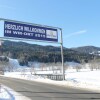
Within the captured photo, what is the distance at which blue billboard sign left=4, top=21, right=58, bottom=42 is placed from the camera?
94.8 ft

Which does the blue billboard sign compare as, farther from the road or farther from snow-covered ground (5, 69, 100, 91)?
the road

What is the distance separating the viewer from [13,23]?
96.3ft

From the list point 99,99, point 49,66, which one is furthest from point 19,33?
point 49,66

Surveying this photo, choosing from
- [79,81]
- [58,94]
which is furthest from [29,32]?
[58,94]

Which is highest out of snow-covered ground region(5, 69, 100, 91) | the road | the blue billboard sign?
the blue billboard sign

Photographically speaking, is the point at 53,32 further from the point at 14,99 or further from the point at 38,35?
the point at 14,99

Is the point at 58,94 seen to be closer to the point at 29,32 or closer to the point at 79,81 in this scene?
the point at 29,32

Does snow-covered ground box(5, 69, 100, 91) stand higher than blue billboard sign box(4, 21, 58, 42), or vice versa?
blue billboard sign box(4, 21, 58, 42)

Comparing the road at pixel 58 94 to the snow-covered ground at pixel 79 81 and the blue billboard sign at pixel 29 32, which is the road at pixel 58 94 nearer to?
the snow-covered ground at pixel 79 81

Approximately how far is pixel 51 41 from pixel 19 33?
5.13m

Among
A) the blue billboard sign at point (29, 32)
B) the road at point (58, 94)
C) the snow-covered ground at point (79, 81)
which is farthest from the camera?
the blue billboard sign at point (29, 32)

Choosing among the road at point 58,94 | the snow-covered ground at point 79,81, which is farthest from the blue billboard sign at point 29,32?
the road at point 58,94

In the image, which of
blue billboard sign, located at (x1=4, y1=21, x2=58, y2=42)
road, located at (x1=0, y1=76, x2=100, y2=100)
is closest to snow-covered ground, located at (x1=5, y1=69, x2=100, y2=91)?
road, located at (x1=0, y1=76, x2=100, y2=100)

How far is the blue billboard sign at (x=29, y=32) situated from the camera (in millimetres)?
28906
